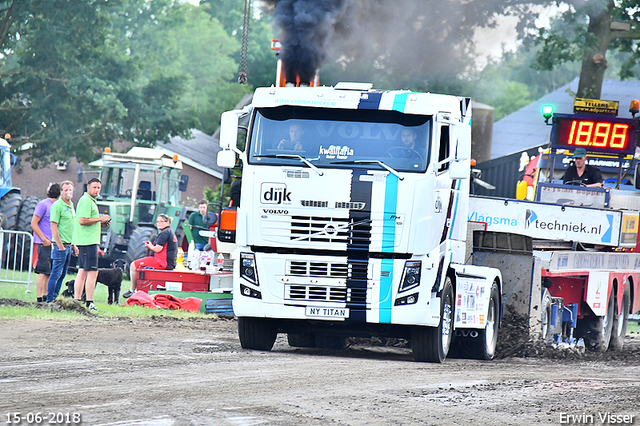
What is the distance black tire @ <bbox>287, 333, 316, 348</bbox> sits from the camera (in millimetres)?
12648

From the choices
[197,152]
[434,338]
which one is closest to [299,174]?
[434,338]

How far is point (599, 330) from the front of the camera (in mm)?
15188

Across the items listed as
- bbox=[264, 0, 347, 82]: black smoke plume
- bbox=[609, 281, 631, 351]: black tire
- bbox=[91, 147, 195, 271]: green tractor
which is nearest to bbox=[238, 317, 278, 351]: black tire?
bbox=[264, 0, 347, 82]: black smoke plume

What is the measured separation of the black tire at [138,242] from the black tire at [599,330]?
10.2 m

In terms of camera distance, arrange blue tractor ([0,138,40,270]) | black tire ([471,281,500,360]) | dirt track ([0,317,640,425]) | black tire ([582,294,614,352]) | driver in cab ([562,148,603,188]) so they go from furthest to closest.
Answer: blue tractor ([0,138,40,270])
driver in cab ([562,148,603,188])
black tire ([582,294,614,352])
black tire ([471,281,500,360])
dirt track ([0,317,640,425])

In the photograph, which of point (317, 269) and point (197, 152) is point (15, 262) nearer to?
point (317, 269)

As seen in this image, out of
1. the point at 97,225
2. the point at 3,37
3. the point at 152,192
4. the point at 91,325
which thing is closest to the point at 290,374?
the point at 91,325

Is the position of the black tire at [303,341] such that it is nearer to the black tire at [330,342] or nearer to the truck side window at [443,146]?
the black tire at [330,342]

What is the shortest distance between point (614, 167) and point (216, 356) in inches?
386

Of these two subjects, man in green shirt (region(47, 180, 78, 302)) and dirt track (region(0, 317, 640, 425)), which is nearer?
dirt track (region(0, 317, 640, 425))

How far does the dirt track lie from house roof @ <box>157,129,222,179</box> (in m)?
32.0

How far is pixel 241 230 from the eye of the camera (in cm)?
1059

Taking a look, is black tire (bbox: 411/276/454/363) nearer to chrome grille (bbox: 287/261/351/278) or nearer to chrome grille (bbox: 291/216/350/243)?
chrome grille (bbox: 287/261/351/278)

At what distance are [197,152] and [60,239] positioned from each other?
34.1 m
